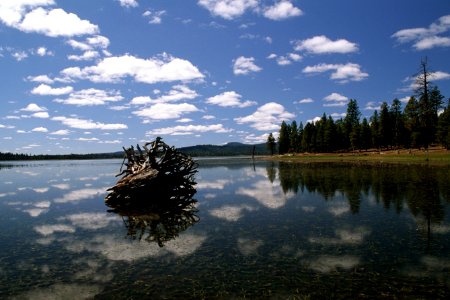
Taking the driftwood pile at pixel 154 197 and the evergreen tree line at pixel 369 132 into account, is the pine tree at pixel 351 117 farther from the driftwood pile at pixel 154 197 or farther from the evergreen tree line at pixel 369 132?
the driftwood pile at pixel 154 197

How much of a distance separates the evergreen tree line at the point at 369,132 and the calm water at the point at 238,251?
78717mm

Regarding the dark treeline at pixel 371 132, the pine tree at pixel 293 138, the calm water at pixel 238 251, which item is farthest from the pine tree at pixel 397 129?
the calm water at pixel 238 251

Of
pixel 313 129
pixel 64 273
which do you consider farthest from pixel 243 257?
pixel 313 129

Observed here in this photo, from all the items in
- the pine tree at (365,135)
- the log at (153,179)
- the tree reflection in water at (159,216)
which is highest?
the pine tree at (365,135)

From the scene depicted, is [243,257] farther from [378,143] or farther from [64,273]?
[378,143]

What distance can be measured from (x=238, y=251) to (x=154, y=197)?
13801 millimetres

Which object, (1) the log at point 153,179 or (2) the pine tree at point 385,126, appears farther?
(2) the pine tree at point 385,126

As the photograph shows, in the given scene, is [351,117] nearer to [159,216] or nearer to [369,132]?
[369,132]

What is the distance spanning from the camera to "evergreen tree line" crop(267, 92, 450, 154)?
89312mm

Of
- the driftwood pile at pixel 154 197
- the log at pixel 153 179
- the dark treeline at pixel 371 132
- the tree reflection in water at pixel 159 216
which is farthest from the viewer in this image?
the dark treeline at pixel 371 132

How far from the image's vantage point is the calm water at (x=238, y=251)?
8.58 m

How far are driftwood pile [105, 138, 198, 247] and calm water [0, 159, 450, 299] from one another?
0.69 ft

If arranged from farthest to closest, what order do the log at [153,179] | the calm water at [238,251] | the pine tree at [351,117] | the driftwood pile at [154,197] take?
the pine tree at [351,117] < the log at [153,179] < the driftwood pile at [154,197] < the calm water at [238,251]

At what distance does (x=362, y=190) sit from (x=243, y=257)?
17788mm
